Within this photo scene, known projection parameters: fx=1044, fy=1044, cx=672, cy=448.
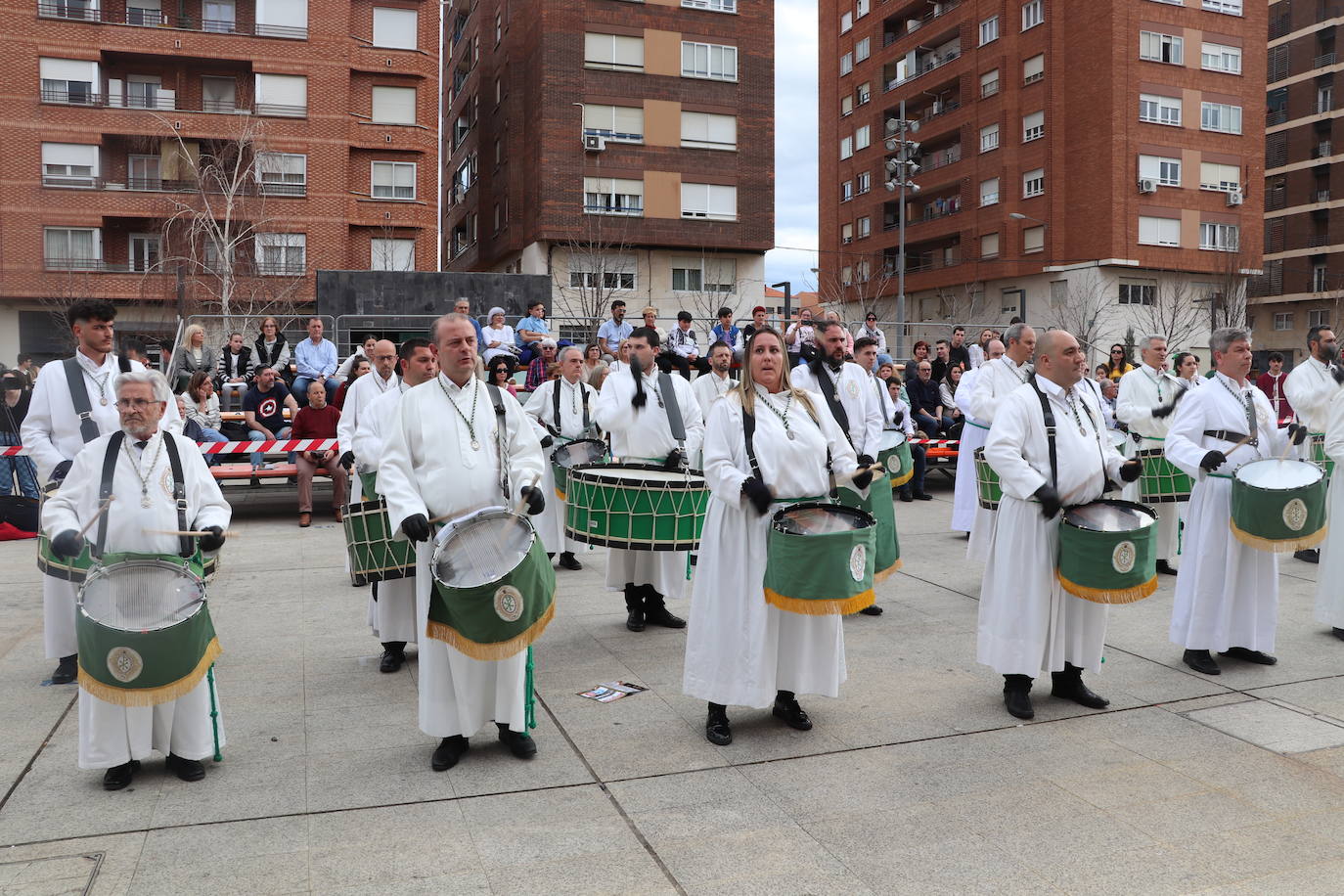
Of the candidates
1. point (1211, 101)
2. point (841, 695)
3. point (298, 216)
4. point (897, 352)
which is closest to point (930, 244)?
point (1211, 101)

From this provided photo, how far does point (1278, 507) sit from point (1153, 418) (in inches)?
148

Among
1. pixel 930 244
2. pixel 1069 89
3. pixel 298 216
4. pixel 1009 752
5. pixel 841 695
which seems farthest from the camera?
pixel 930 244

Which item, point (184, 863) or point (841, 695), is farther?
point (841, 695)

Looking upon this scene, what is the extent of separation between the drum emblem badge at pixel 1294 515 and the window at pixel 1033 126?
4188 cm

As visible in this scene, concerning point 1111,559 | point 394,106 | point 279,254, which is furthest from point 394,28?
point 1111,559

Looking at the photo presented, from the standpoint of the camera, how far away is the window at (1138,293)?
43.4 meters

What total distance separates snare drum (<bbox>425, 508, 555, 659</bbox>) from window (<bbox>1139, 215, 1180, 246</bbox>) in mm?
43856

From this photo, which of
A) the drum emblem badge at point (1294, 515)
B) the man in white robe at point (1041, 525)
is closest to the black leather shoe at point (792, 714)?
the man in white robe at point (1041, 525)

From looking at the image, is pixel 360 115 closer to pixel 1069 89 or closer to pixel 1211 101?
pixel 1069 89

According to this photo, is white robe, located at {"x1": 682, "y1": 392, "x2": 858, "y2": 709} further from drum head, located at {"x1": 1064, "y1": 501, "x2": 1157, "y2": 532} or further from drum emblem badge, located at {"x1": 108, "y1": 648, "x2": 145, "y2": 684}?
drum emblem badge, located at {"x1": 108, "y1": 648, "x2": 145, "y2": 684}

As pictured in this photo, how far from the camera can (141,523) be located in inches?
201

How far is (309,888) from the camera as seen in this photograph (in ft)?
12.9

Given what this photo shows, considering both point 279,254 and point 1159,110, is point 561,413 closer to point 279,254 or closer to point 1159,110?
point 279,254

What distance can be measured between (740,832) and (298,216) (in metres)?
38.9
